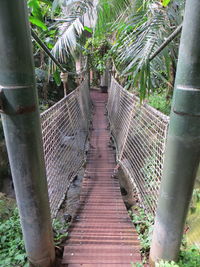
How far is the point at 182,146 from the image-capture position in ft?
2.56

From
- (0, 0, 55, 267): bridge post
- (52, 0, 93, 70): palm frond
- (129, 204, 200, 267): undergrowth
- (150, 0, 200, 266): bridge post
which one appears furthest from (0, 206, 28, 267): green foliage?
(52, 0, 93, 70): palm frond

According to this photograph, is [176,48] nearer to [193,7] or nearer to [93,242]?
[193,7]

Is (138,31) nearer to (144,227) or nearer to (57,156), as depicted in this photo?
(57,156)

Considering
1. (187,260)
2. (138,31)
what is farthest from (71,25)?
(187,260)

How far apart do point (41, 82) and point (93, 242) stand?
364cm

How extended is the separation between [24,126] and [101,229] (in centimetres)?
112

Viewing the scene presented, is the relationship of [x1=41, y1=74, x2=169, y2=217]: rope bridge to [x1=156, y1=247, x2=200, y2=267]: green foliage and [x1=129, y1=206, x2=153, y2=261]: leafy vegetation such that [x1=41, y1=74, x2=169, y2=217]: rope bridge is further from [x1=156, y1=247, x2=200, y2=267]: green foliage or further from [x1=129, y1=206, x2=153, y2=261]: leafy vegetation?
[x1=156, y1=247, x2=200, y2=267]: green foliage

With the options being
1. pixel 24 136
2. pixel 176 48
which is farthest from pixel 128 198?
pixel 24 136

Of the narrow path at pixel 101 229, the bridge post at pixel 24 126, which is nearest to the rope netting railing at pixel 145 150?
the narrow path at pixel 101 229

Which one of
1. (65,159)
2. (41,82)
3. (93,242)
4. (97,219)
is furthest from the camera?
(41,82)

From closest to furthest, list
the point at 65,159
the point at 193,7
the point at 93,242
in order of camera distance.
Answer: the point at 193,7
the point at 93,242
the point at 65,159

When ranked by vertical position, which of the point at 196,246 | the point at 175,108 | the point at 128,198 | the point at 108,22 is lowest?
the point at 128,198

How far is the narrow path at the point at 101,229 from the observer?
4.06 feet

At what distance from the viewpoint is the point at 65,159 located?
2.16 metres
